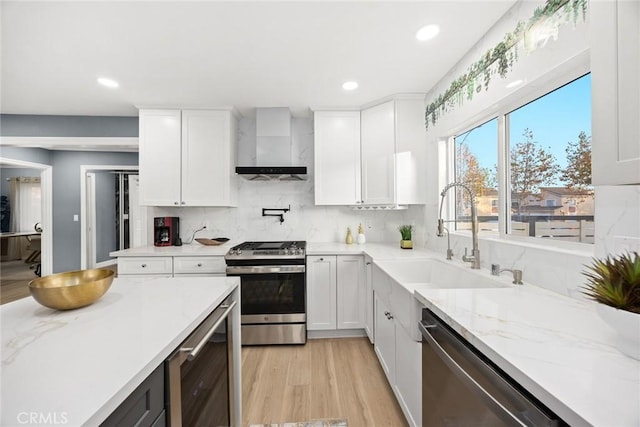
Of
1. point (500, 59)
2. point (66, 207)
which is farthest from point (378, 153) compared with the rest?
point (66, 207)

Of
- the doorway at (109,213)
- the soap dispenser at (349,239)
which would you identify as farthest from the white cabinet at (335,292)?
the doorway at (109,213)

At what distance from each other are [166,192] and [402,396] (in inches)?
116

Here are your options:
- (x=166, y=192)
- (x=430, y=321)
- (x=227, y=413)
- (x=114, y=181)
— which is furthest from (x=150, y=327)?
Answer: (x=114, y=181)

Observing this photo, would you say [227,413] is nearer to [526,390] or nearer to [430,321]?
[430,321]

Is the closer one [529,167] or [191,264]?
[529,167]

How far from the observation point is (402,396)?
174cm

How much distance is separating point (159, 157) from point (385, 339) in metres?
2.94

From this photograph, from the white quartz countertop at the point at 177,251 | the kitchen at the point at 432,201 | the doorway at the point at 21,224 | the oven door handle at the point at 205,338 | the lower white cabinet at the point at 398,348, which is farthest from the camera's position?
the doorway at the point at 21,224

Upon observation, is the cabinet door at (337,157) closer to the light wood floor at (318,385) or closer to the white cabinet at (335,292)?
the white cabinet at (335,292)

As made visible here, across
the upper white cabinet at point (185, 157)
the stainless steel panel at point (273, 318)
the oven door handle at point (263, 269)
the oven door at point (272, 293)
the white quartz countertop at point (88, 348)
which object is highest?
the upper white cabinet at point (185, 157)

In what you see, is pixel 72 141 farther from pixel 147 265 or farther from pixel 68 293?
pixel 68 293

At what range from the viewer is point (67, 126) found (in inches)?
133

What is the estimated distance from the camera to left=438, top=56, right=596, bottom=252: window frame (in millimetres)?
1302

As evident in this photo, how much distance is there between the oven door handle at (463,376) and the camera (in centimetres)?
71
